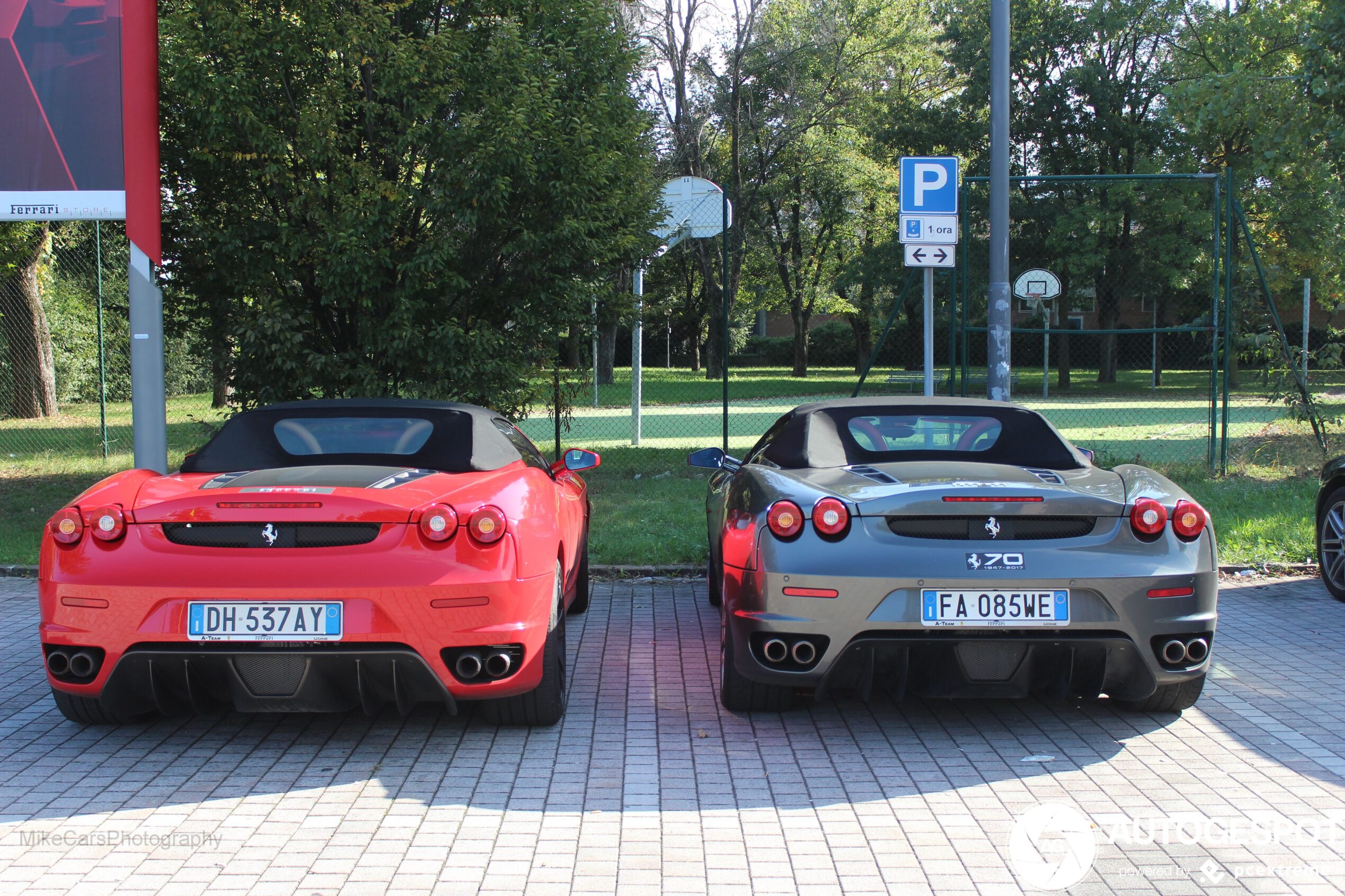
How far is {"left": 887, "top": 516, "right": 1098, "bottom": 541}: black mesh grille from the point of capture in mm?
4059

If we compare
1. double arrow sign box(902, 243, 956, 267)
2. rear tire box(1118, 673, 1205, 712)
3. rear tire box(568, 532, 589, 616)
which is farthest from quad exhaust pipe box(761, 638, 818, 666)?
double arrow sign box(902, 243, 956, 267)

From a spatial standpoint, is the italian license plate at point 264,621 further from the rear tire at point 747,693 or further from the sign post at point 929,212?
the sign post at point 929,212

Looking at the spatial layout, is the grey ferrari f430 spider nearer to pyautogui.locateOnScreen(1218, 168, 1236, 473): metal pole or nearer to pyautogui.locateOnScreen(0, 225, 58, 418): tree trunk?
pyautogui.locateOnScreen(1218, 168, 1236, 473): metal pole

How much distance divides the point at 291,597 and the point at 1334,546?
6.30 m

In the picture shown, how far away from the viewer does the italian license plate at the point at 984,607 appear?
3.97 meters

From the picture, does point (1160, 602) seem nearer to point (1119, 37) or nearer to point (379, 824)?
point (379, 824)

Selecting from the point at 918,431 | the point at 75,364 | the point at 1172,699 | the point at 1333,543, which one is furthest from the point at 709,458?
the point at 75,364

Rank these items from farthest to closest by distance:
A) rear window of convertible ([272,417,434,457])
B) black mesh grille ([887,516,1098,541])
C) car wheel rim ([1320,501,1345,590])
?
car wheel rim ([1320,501,1345,590]) < rear window of convertible ([272,417,434,457]) < black mesh grille ([887,516,1098,541])

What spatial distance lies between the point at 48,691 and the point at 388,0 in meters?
6.35

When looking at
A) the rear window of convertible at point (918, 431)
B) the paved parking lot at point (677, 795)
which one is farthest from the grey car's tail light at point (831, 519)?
the rear window of convertible at point (918, 431)

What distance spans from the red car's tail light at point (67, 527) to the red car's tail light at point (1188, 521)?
4071 millimetres

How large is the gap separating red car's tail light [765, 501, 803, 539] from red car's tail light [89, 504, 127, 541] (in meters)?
2.36

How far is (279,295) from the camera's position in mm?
9336

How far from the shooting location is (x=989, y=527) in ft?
13.3
